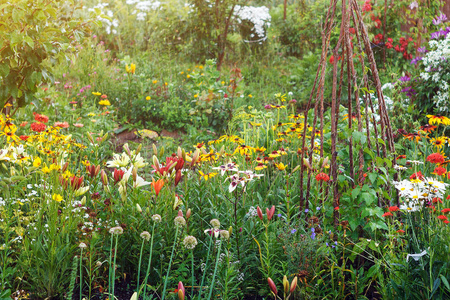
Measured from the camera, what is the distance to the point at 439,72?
163 inches

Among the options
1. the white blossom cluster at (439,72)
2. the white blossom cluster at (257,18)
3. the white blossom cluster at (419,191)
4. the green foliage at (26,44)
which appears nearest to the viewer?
the white blossom cluster at (419,191)

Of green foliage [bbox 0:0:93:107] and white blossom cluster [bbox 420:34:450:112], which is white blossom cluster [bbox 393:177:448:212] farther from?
white blossom cluster [bbox 420:34:450:112]

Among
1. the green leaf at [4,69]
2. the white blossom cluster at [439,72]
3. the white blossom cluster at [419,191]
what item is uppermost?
the green leaf at [4,69]

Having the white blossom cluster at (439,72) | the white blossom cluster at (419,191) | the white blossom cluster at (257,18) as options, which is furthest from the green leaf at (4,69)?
the white blossom cluster at (257,18)

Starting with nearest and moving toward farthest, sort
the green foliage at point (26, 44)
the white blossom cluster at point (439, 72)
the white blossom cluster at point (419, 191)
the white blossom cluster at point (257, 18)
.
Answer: the white blossom cluster at point (419, 191) → the green foliage at point (26, 44) → the white blossom cluster at point (439, 72) → the white blossom cluster at point (257, 18)

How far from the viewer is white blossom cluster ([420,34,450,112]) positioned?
3992 millimetres

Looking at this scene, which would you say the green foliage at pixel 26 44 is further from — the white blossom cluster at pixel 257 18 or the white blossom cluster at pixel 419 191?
the white blossom cluster at pixel 257 18

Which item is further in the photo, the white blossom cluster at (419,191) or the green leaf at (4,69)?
the green leaf at (4,69)

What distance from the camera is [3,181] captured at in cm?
182

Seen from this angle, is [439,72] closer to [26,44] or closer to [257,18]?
[26,44]

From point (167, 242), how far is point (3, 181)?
0.81 metres

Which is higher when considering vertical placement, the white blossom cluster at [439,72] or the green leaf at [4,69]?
the green leaf at [4,69]

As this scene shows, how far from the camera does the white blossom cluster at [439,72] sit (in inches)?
157

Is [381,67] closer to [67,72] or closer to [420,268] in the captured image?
[67,72]
